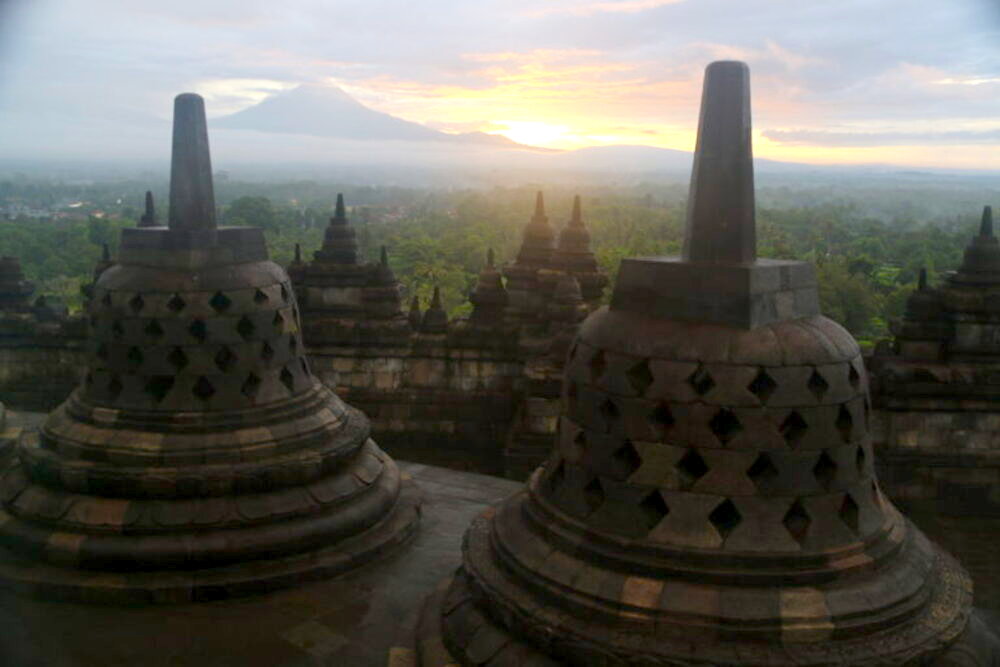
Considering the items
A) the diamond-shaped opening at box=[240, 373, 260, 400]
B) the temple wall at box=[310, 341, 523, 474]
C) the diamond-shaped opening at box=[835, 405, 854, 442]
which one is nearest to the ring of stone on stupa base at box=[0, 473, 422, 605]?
the diamond-shaped opening at box=[240, 373, 260, 400]

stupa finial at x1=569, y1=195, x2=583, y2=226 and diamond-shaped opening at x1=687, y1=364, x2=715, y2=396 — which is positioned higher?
stupa finial at x1=569, y1=195, x2=583, y2=226

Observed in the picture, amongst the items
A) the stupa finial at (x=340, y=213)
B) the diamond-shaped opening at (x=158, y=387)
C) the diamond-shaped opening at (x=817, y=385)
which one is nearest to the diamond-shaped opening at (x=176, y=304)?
the diamond-shaped opening at (x=158, y=387)

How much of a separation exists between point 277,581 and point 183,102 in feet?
14.4

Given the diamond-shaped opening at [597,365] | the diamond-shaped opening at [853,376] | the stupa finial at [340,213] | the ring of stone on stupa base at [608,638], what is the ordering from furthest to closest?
the stupa finial at [340,213] → the diamond-shaped opening at [597,365] → the diamond-shaped opening at [853,376] → the ring of stone on stupa base at [608,638]

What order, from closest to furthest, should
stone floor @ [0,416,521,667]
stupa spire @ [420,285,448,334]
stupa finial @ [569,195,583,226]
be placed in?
stone floor @ [0,416,521,667] < stupa spire @ [420,285,448,334] < stupa finial @ [569,195,583,226]

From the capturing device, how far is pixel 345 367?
44.5 ft

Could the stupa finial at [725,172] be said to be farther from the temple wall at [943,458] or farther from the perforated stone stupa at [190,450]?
the temple wall at [943,458]

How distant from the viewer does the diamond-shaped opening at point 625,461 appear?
14.0 feet

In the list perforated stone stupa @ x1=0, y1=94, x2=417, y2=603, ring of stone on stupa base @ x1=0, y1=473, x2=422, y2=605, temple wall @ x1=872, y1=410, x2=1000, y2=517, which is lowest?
temple wall @ x1=872, y1=410, x2=1000, y2=517

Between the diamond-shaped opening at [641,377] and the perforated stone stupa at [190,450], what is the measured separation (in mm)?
3617

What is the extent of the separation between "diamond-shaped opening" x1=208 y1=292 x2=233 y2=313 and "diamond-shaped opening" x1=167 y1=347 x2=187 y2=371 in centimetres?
47

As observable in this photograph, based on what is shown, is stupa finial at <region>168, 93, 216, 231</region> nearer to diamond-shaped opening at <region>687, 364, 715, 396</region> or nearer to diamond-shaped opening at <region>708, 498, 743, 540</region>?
diamond-shaped opening at <region>687, 364, 715, 396</region>

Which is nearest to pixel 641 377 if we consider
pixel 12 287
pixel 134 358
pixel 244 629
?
pixel 244 629

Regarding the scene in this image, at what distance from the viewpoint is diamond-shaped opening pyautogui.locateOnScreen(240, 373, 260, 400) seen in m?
7.05
